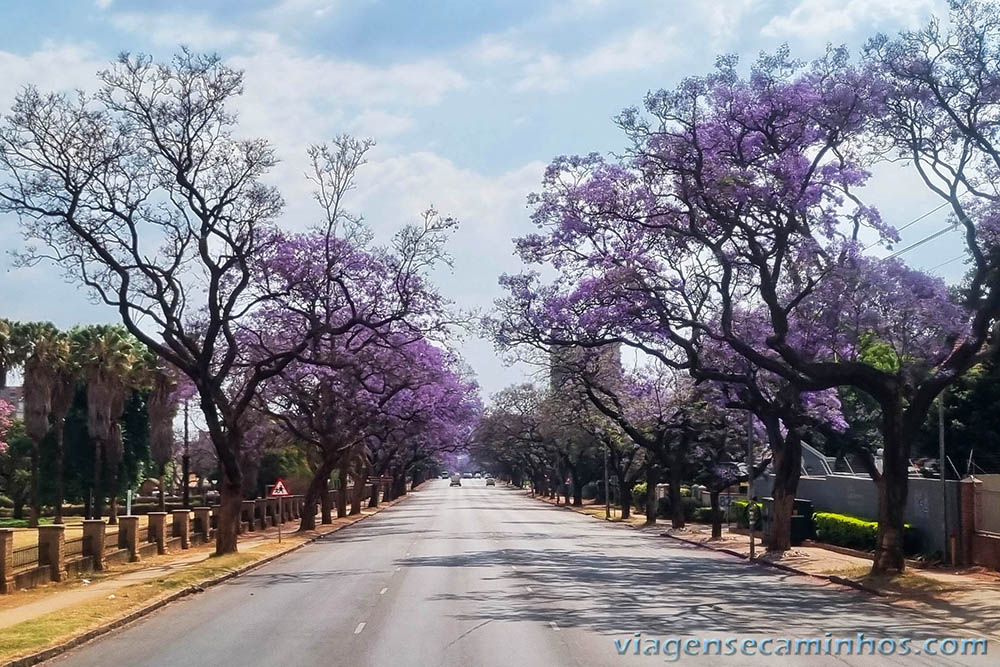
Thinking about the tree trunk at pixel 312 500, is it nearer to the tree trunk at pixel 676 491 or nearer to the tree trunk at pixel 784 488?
the tree trunk at pixel 676 491

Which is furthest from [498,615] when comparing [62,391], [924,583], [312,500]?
[62,391]

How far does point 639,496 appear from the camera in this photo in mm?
77688

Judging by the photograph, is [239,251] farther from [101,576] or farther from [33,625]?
[33,625]

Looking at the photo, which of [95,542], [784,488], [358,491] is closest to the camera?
[95,542]

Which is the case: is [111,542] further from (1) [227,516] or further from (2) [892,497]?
(2) [892,497]

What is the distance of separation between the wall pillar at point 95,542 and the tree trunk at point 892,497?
18.4 m

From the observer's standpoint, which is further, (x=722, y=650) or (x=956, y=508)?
(x=956, y=508)

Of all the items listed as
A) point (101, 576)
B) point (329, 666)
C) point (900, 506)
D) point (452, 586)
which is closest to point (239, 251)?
point (101, 576)

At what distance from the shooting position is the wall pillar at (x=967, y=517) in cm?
2897

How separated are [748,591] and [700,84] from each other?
11.0m

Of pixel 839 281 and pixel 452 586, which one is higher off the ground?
pixel 839 281

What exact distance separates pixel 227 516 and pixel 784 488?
16.6 metres

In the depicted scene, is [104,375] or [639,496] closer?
[104,375]

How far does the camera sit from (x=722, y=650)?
1463 centimetres
